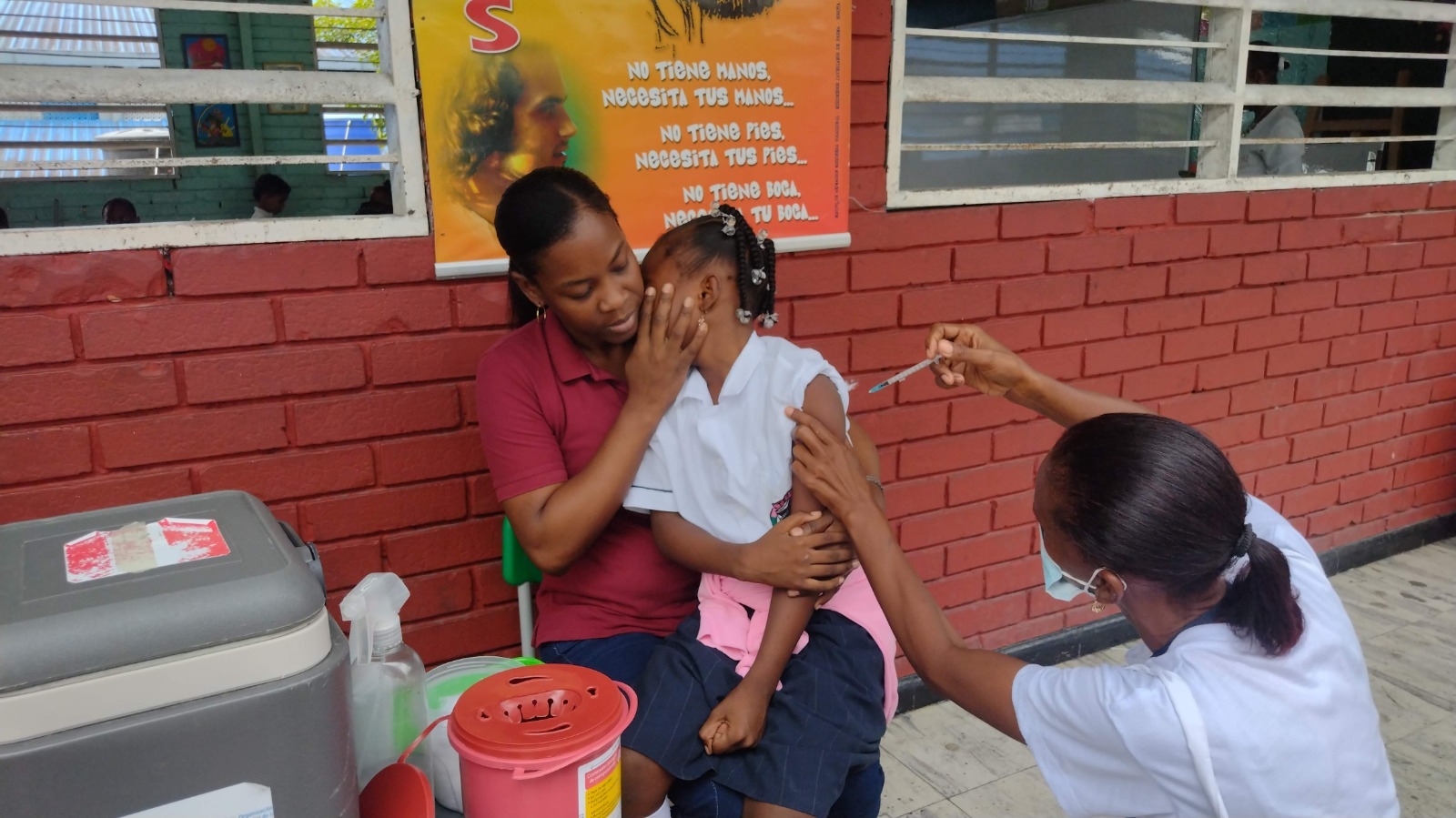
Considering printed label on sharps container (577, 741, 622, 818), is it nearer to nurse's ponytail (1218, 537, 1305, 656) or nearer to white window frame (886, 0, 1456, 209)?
nurse's ponytail (1218, 537, 1305, 656)

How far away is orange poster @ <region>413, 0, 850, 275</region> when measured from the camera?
1939 millimetres

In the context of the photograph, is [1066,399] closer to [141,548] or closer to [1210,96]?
[141,548]

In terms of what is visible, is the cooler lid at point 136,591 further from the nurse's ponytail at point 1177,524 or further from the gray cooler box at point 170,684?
the nurse's ponytail at point 1177,524

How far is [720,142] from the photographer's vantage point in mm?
2227

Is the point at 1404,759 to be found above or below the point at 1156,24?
below

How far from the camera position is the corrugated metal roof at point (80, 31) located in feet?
20.9

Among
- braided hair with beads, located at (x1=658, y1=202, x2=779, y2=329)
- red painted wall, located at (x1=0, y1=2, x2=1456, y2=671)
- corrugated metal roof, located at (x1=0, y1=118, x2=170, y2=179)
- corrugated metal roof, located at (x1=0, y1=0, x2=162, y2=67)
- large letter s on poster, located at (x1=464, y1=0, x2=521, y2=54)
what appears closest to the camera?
braided hair with beads, located at (x1=658, y1=202, x2=779, y2=329)

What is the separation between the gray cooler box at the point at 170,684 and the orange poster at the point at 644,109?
3.87 feet

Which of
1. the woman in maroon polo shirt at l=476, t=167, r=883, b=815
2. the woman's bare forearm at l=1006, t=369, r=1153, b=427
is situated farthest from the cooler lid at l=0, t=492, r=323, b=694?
the woman's bare forearm at l=1006, t=369, r=1153, b=427

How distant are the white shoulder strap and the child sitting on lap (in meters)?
0.51

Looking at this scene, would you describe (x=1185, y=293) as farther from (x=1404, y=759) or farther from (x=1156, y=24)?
(x=1156, y=24)

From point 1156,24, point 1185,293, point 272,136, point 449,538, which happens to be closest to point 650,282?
point 449,538

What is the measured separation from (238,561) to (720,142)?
158 cm

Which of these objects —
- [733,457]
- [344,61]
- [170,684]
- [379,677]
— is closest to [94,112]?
[344,61]
